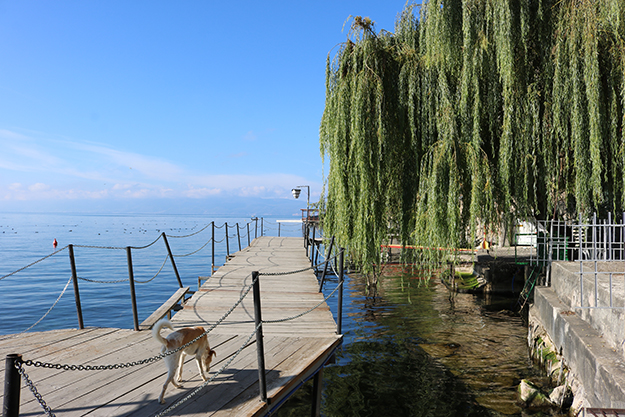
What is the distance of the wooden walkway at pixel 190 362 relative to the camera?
404 centimetres

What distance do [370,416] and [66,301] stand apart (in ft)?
55.6

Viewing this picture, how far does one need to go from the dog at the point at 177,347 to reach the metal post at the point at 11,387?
55.7 inches

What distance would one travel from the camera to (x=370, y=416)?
7.35m

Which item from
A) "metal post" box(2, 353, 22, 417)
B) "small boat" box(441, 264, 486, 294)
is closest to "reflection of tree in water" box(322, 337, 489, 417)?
"metal post" box(2, 353, 22, 417)

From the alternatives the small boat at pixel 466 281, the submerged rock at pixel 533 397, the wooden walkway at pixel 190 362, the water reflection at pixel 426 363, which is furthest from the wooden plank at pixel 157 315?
the small boat at pixel 466 281

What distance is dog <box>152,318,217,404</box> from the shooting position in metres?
4.08

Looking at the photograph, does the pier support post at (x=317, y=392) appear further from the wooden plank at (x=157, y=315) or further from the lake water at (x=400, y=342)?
the wooden plank at (x=157, y=315)

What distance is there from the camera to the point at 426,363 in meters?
9.82

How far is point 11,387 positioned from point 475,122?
9.23 m

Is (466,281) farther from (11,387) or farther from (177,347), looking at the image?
(11,387)

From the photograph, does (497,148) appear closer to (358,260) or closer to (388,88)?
(388,88)

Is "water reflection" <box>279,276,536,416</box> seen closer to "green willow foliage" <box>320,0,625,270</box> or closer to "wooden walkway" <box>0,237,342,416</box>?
"wooden walkway" <box>0,237,342,416</box>

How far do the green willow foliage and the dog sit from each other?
5.93 meters

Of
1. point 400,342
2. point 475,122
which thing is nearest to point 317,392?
point 400,342
